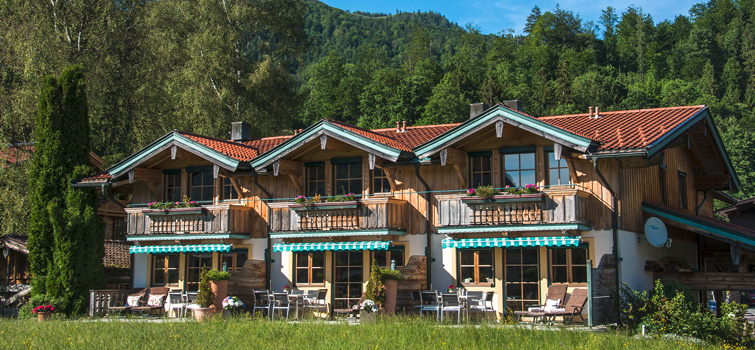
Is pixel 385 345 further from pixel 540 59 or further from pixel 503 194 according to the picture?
pixel 540 59

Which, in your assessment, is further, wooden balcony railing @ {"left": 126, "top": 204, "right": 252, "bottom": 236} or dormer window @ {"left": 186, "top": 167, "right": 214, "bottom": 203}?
dormer window @ {"left": 186, "top": 167, "right": 214, "bottom": 203}

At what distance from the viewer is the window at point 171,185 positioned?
25.9 metres

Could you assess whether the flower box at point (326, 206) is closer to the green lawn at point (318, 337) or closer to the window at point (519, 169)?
the window at point (519, 169)

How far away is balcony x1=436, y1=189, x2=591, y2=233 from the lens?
19.6 metres

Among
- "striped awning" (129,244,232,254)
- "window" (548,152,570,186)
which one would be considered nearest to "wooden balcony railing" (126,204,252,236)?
"striped awning" (129,244,232,254)

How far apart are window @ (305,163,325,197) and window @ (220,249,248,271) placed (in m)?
2.79

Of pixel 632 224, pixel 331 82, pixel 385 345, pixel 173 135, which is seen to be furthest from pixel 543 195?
pixel 331 82

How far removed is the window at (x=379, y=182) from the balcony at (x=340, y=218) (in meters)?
1.04

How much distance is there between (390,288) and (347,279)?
11.5 ft

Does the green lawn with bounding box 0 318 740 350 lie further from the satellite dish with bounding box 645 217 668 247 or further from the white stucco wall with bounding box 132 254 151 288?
the white stucco wall with bounding box 132 254 151 288

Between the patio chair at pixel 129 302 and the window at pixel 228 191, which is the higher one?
the window at pixel 228 191

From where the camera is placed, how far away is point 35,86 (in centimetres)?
3059

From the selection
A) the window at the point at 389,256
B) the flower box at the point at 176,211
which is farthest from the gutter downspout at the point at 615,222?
the flower box at the point at 176,211

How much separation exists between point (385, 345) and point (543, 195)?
24.2ft
